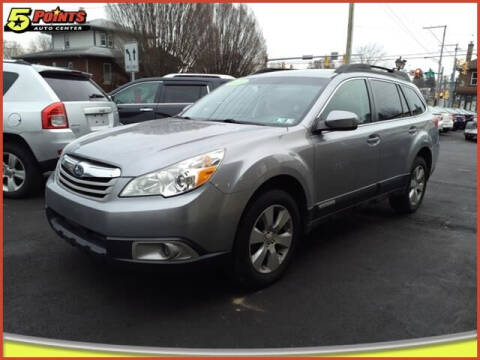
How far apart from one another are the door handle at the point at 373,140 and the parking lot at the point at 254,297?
1.04 metres

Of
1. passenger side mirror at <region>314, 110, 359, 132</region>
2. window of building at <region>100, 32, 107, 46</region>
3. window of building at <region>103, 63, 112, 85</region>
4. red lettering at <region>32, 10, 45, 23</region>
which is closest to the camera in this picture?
passenger side mirror at <region>314, 110, 359, 132</region>

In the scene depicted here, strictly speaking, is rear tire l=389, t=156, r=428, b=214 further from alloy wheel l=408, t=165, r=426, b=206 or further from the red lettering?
the red lettering

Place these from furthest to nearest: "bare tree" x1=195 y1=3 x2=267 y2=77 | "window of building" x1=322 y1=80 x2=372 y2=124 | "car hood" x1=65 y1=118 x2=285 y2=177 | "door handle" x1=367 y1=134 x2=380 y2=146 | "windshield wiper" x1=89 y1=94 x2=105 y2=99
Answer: "bare tree" x1=195 y1=3 x2=267 y2=77 → "windshield wiper" x1=89 y1=94 x2=105 y2=99 → "door handle" x1=367 y1=134 x2=380 y2=146 → "window of building" x1=322 y1=80 x2=372 y2=124 → "car hood" x1=65 y1=118 x2=285 y2=177

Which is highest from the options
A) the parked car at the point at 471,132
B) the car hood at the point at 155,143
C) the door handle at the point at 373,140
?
the car hood at the point at 155,143

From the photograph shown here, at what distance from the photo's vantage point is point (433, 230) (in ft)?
15.6

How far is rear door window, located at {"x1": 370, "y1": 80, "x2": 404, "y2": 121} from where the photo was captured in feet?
14.6

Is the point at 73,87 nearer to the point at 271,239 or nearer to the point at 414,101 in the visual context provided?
the point at 271,239

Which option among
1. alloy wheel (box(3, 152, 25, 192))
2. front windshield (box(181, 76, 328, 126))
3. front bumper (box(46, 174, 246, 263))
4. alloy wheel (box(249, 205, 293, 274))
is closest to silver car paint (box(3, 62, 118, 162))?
alloy wheel (box(3, 152, 25, 192))

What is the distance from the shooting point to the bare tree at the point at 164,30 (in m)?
28.0

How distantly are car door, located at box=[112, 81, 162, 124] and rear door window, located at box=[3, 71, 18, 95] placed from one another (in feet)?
9.74

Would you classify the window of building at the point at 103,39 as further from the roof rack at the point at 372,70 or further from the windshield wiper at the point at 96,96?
the roof rack at the point at 372,70

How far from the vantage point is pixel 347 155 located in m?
3.80

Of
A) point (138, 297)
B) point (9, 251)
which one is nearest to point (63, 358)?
point (138, 297)

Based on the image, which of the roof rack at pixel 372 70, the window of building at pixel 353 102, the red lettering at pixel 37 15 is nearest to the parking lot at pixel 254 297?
the window of building at pixel 353 102
